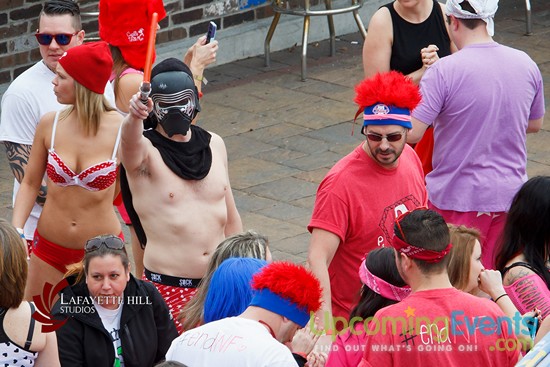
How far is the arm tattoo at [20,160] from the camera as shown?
21.1 feet

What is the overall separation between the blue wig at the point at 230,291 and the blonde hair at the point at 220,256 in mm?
206

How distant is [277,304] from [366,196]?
135 cm

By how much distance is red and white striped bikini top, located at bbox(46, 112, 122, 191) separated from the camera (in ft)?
19.9

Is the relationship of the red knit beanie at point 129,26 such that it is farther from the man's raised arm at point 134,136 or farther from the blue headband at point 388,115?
the blue headband at point 388,115

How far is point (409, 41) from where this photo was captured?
7020mm

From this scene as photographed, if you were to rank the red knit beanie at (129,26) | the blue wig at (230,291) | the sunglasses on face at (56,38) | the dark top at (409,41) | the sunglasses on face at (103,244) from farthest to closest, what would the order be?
the dark top at (409,41)
the red knit beanie at (129,26)
the sunglasses on face at (56,38)
the sunglasses on face at (103,244)
the blue wig at (230,291)

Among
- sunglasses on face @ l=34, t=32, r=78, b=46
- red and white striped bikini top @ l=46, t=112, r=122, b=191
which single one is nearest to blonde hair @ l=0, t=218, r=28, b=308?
red and white striped bikini top @ l=46, t=112, r=122, b=191

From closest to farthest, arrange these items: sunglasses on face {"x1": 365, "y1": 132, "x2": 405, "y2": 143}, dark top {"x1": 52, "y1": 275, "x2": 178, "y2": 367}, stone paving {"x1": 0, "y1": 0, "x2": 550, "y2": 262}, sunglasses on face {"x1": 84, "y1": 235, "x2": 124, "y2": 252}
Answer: dark top {"x1": 52, "y1": 275, "x2": 178, "y2": 367}
sunglasses on face {"x1": 84, "y1": 235, "x2": 124, "y2": 252}
sunglasses on face {"x1": 365, "y1": 132, "x2": 405, "y2": 143}
stone paving {"x1": 0, "y1": 0, "x2": 550, "y2": 262}

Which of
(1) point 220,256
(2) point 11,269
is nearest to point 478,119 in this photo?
(1) point 220,256

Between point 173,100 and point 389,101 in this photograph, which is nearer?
point 389,101

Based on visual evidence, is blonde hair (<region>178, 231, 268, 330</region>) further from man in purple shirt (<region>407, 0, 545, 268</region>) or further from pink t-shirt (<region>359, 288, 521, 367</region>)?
man in purple shirt (<region>407, 0, 545, 268</region>)

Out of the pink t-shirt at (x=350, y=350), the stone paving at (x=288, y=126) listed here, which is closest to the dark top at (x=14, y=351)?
the pink t-shirt at (x=350, y=350)

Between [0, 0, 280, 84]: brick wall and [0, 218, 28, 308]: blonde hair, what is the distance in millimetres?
6202

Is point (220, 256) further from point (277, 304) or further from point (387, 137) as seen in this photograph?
Answer: point (387, 137)
